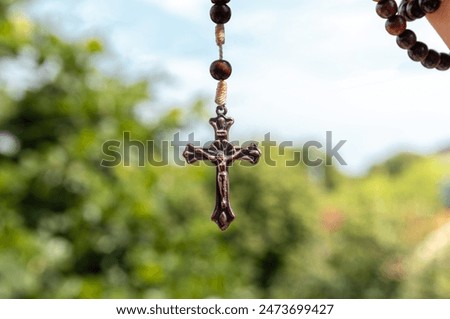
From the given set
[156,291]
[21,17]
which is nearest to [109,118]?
[21,17]

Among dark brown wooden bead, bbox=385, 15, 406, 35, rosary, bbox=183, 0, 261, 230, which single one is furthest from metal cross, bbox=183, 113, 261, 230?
dark brown wooden bead, bbox=385, 15, 406, 35

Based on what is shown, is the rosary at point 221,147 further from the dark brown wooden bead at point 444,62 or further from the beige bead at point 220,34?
the dark brown wooden bead at point 444,62

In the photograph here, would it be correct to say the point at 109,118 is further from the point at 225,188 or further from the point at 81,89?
the point at 225,188

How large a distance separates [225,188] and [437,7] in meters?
0.29

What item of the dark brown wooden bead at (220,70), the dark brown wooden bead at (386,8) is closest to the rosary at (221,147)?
the dark brown wooden bead at (220,70)

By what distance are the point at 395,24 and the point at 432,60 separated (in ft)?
0.22

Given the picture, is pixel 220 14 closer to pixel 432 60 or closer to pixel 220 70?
pixel 220 70

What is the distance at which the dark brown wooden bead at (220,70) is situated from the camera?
722mm

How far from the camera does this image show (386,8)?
2.45 feet

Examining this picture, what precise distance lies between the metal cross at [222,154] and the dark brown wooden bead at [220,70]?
0.13 feet

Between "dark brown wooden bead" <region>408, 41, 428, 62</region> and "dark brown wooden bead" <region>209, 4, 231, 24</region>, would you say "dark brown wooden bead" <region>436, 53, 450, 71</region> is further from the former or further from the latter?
"dark brown wooden bead" <region>209, 4, 231, 24</region>

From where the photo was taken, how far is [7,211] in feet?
5.49

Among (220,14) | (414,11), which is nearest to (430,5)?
(414,11)

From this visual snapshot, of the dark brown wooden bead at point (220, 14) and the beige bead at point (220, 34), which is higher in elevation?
the dark brown wooden bead at point (220, 14)
